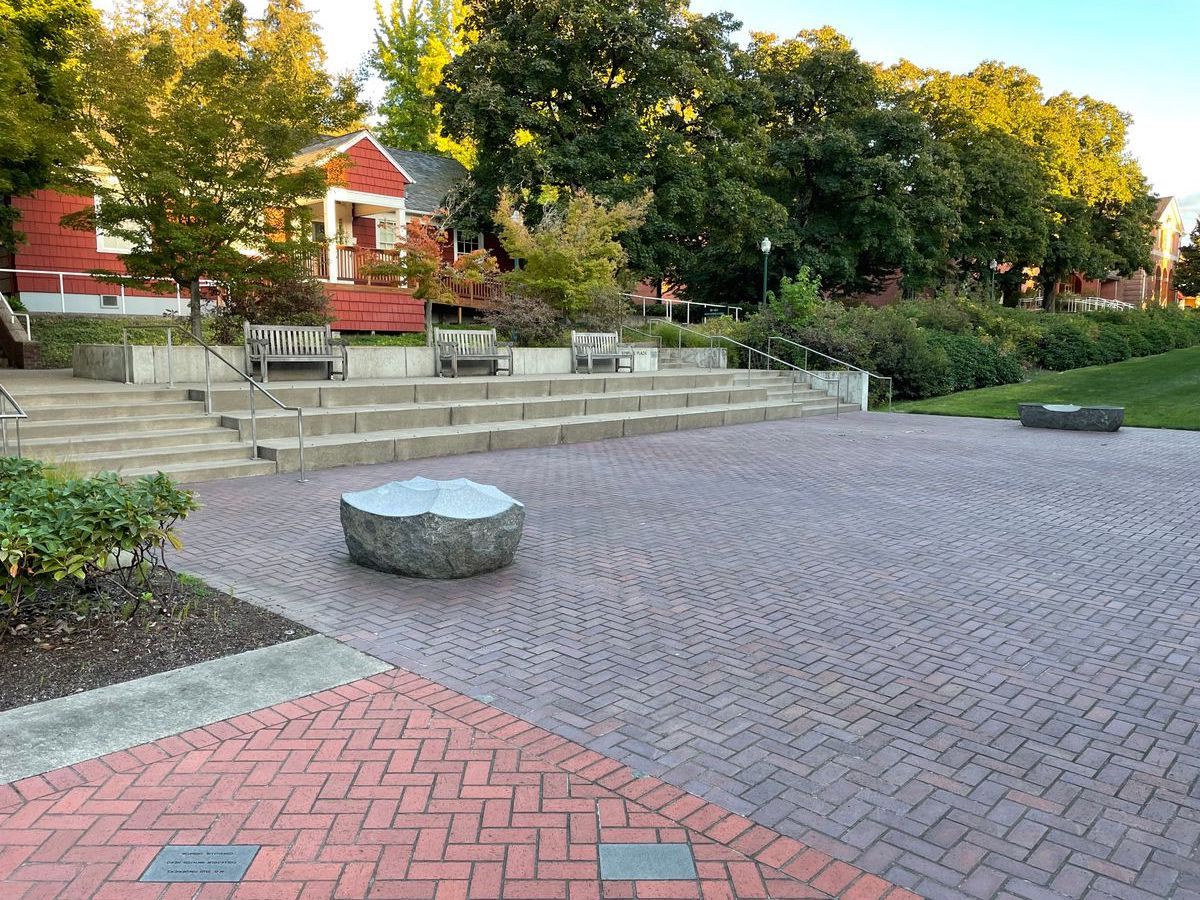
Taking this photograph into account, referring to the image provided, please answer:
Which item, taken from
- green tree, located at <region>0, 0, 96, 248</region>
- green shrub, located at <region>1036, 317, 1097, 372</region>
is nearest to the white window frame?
green tree, located at <region>0, 0, 96, 248</region>

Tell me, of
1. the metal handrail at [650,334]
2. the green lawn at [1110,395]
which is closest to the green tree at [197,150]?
the metal handrail at [650,334]

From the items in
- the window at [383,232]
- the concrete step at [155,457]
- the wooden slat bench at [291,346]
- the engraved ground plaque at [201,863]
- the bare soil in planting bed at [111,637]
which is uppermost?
the window at [383,232]

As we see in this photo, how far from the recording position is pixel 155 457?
9359 millimetres

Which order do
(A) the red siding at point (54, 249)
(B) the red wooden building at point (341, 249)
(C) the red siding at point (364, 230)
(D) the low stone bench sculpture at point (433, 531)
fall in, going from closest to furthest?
1. (D) the low stone bench sculpture at point (433, 531)
2. (B) the red wooden building at point (341, 249)
3. (A) the red siding at point (54, 249)
4. (C) the red siding at point (364, 230)

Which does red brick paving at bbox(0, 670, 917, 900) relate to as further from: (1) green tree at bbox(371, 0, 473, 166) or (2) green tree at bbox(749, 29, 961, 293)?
(1) green tree at bbox(371, 0, 473, 166)

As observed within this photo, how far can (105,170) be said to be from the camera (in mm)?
13766

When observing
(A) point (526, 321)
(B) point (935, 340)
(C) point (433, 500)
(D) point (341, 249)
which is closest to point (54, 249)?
(D) point (341, 249)

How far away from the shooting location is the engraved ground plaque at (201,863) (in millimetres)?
2604

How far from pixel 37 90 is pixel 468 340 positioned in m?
8.24

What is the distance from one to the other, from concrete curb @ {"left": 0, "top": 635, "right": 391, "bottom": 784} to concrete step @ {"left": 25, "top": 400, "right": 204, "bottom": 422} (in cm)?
706

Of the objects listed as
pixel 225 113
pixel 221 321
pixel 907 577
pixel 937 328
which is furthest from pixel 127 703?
pixel 937 328

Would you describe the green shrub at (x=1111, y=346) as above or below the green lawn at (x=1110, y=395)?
above

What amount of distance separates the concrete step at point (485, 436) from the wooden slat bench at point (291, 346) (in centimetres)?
277

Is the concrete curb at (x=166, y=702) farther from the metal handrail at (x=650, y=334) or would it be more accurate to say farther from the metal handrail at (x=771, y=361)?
the metal handrail at (x=650, y=334)
